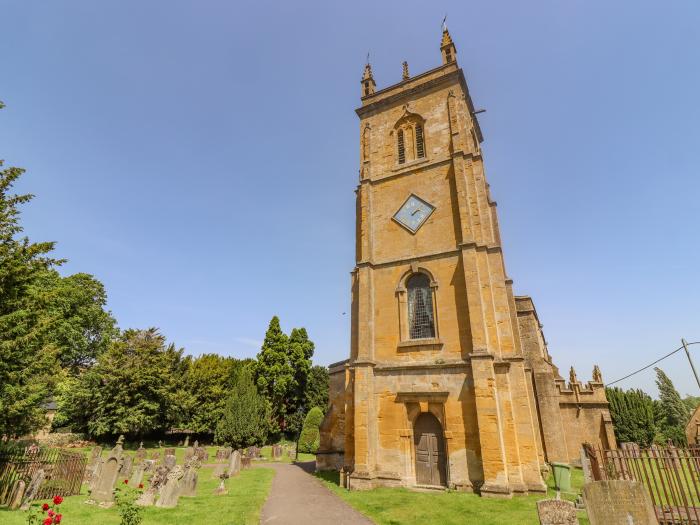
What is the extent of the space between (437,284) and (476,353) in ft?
11.3

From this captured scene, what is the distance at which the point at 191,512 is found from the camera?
11.1 m

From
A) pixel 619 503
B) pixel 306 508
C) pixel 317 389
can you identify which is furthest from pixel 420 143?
pixel 317 389

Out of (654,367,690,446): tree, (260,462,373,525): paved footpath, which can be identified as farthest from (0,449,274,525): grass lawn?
(654,367,690,446): tree

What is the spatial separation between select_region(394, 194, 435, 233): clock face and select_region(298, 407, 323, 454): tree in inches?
903

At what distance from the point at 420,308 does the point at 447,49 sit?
14484 mm

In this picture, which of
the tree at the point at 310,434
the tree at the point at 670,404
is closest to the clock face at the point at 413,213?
the tree at the point at 310,434

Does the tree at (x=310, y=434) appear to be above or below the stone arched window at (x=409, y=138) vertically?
below

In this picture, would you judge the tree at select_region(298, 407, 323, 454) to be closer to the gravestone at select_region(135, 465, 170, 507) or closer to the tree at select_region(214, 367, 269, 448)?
the tree at select_region(214, 367, 269, 448)

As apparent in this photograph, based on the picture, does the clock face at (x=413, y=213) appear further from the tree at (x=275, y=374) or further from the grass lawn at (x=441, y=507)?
the tree at (x=275, y=374)

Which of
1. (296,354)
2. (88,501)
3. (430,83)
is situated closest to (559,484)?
(88,501)

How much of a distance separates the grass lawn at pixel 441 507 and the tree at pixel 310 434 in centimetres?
2061

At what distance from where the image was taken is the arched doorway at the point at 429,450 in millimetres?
13852

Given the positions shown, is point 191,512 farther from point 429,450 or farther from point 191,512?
point 429,450

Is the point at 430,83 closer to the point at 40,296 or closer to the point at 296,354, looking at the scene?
the point at 40,296
